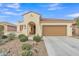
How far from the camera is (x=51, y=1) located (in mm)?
3682

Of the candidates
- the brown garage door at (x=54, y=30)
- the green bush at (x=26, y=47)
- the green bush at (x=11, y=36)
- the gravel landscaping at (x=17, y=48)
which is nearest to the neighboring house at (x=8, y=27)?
the green bush at (x=11, y=36)

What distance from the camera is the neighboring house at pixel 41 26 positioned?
12.3 feet

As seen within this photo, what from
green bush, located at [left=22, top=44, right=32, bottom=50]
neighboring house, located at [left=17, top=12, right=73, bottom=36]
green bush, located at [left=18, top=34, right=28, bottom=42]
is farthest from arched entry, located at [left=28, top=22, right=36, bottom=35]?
green bush, located at [left=22, top=44, right=32, bottom=50]

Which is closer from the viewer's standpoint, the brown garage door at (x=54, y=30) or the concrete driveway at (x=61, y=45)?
the concrete driveway at (x=61, y=45)

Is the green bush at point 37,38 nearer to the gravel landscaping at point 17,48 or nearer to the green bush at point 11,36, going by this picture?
the gravel landscaping at point 17,48

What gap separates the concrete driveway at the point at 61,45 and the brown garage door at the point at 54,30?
65 millimetres

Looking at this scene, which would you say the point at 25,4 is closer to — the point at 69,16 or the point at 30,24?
the point at 30,24

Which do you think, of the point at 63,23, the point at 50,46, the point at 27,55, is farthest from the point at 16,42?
the point at 63,23

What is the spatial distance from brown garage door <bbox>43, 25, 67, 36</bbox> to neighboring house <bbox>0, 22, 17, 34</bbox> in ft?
1.86

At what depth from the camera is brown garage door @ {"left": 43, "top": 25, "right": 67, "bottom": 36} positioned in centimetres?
380

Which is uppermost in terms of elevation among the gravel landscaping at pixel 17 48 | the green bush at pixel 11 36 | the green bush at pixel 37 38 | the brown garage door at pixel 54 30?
the brown garage door at pixel 54 30

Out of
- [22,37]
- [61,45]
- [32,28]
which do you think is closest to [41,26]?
[32,28]

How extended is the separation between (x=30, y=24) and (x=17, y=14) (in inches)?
11.7

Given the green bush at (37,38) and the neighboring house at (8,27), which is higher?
the neighboring house at (8,27)
